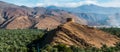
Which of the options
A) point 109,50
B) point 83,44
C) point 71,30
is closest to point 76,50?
point 109,50

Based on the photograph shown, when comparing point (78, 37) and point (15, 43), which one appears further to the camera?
point (15, 43)

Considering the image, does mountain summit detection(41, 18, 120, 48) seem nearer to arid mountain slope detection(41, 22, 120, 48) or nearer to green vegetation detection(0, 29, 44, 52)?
arid mountain slope detection(41, 22, 120, 48)

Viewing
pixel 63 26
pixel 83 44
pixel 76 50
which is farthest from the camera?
pixel 63 26

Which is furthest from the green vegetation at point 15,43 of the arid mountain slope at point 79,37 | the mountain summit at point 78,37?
the arid mountain slope at point 79,37

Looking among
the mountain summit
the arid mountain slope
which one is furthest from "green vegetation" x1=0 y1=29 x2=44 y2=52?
the arid mountain slope

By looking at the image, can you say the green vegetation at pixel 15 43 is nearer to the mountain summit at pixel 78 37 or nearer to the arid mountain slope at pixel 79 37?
the mountain summit at pixel 78 37

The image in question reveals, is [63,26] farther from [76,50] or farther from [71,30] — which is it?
[76,50]

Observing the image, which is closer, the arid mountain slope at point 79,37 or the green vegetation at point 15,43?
the green vegetation at point 15,43

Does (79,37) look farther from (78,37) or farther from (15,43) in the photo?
(15,43)

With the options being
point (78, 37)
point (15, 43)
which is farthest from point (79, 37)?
point (15, 43)
